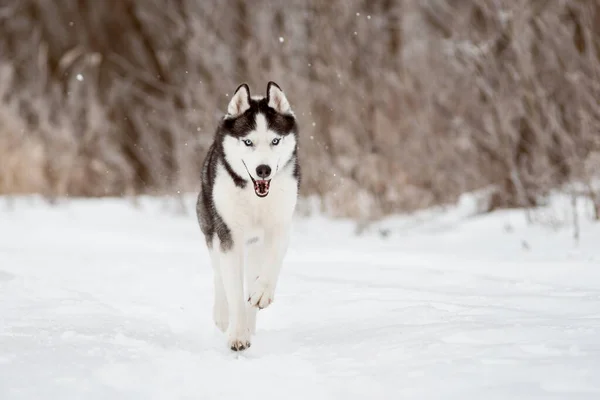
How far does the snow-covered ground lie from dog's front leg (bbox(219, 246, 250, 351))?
11 cm

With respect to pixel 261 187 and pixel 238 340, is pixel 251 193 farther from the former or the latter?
pixel 238 340

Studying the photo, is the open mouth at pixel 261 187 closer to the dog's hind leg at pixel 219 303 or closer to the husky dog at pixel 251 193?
the husky dog at pixel 251 193

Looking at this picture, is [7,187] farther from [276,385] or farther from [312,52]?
[276,385]

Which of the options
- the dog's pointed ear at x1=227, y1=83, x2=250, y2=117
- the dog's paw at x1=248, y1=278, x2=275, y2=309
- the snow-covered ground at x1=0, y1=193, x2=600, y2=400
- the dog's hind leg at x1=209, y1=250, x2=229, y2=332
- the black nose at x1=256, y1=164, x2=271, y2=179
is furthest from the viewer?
the dog's hind leg at x1=209, y1=250, x2=229, y2=332

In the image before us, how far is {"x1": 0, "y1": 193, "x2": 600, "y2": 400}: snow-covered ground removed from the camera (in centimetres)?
285

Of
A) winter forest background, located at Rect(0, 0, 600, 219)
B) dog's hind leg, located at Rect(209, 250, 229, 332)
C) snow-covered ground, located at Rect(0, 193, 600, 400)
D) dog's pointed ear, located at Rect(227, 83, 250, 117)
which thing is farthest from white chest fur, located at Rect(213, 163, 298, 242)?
winter forest background, located at Rect(0, 0, 600, 219)

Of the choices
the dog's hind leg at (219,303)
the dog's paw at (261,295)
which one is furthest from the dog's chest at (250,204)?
the dog's hind leg at (219,303)

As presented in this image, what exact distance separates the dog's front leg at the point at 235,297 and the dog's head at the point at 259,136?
0.35 metres

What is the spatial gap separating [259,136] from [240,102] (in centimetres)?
29

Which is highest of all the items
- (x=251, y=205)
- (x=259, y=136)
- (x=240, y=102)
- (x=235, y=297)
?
(x=240, y=102)

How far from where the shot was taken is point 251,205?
3.81 meters

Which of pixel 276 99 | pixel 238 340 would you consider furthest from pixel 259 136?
pixel 238 340

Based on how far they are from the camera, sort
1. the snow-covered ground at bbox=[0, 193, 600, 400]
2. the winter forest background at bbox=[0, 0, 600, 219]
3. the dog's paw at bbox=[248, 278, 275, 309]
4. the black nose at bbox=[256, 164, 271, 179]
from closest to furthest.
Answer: the snow-covered ground at bbox=[0, 193, 600, 400]
the black nose at bbox=[256, 164, 271, 179]
the dog's paw at bbox=[248, 278, 275, 309]
the winter forest background at bbox=[0, 0, 600, 219]

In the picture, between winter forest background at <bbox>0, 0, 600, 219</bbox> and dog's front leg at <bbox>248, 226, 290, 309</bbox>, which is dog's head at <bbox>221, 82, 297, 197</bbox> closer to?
dog's front leg at <bbox>248, 226, 290, 309</bbox>
